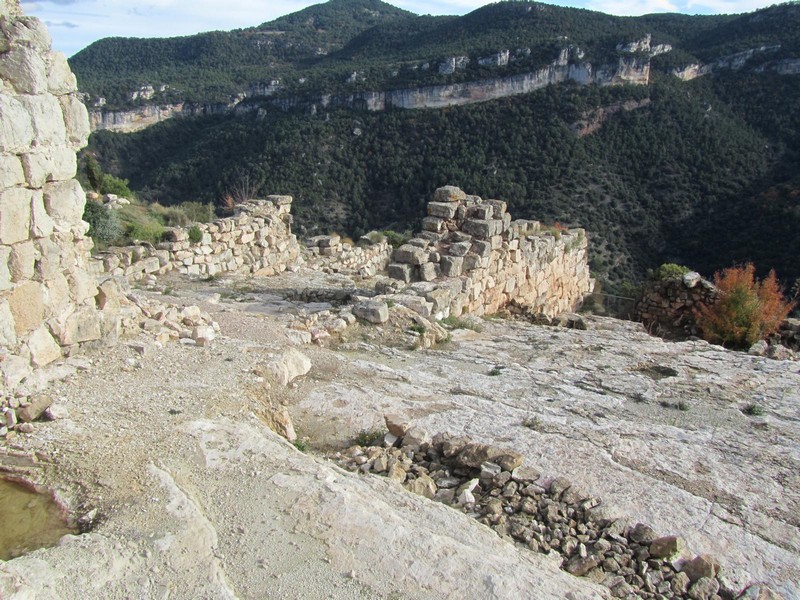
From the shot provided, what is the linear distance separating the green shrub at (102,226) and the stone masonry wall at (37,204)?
28.7ft

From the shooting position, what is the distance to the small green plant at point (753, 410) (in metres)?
6.40

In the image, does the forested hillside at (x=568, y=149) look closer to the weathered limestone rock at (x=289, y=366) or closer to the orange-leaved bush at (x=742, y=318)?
the orange-leaved bush at (x=742, y=318)

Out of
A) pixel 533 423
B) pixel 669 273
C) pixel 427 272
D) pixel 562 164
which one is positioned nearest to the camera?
pixel 533 423

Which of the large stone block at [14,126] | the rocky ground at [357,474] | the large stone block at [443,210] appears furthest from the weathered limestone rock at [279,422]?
the large stone block at [443,210]

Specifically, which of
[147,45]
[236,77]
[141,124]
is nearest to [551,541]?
[141,124]

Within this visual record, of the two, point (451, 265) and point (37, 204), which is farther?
point (451, 265)

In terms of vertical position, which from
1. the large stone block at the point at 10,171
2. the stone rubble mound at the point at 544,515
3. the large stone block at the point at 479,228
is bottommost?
the stone rubble mound at the point at 544,515

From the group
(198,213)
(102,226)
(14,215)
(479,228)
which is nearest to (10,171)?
(14,215)

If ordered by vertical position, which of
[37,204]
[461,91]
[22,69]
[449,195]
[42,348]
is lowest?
[42,348]

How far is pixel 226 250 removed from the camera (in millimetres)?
14617

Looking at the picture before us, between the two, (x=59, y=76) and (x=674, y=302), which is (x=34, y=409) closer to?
(x=59, y=76)

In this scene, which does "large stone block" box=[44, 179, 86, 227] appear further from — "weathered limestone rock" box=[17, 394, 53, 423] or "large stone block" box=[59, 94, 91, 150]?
"weathered limestone rock" box=[17, 394, 53, 423]

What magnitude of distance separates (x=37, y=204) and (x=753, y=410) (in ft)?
22.8

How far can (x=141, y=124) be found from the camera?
72188 millimetres
